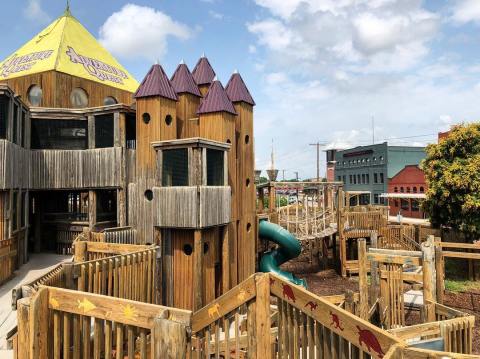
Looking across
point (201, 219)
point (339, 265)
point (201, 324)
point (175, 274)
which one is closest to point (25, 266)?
point (175, 274)

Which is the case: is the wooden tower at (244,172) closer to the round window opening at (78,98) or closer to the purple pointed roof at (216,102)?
the purple pointed roof at (216,102)

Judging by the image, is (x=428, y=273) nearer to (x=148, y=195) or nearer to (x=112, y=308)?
(x=112, y=308)

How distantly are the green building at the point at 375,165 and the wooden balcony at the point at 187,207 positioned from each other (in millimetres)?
39503

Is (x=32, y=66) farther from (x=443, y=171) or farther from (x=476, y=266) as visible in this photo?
(x=476, y=266)

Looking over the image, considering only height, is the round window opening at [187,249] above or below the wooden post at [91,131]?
below

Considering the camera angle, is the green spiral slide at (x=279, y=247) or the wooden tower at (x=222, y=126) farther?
the green spiral slide at (x=279, y=247)

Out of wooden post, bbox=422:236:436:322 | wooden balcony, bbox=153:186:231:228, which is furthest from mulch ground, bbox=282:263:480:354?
wooden balcony, bbox=153:186:231:228

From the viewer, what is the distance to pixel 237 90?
16.1 meters

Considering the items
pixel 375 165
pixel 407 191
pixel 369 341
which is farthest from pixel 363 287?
pixel 375 165

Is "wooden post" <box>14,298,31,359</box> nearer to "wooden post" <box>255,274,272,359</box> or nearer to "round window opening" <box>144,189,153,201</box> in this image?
"wooden post" <box>255,274,272,359</box>

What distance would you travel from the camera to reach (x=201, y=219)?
38.2ft

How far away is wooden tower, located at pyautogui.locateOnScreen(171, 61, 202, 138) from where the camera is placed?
606 inches

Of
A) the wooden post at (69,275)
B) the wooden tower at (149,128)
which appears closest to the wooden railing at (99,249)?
the wooden post at (69,275)

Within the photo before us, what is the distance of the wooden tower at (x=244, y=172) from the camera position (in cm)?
1538
